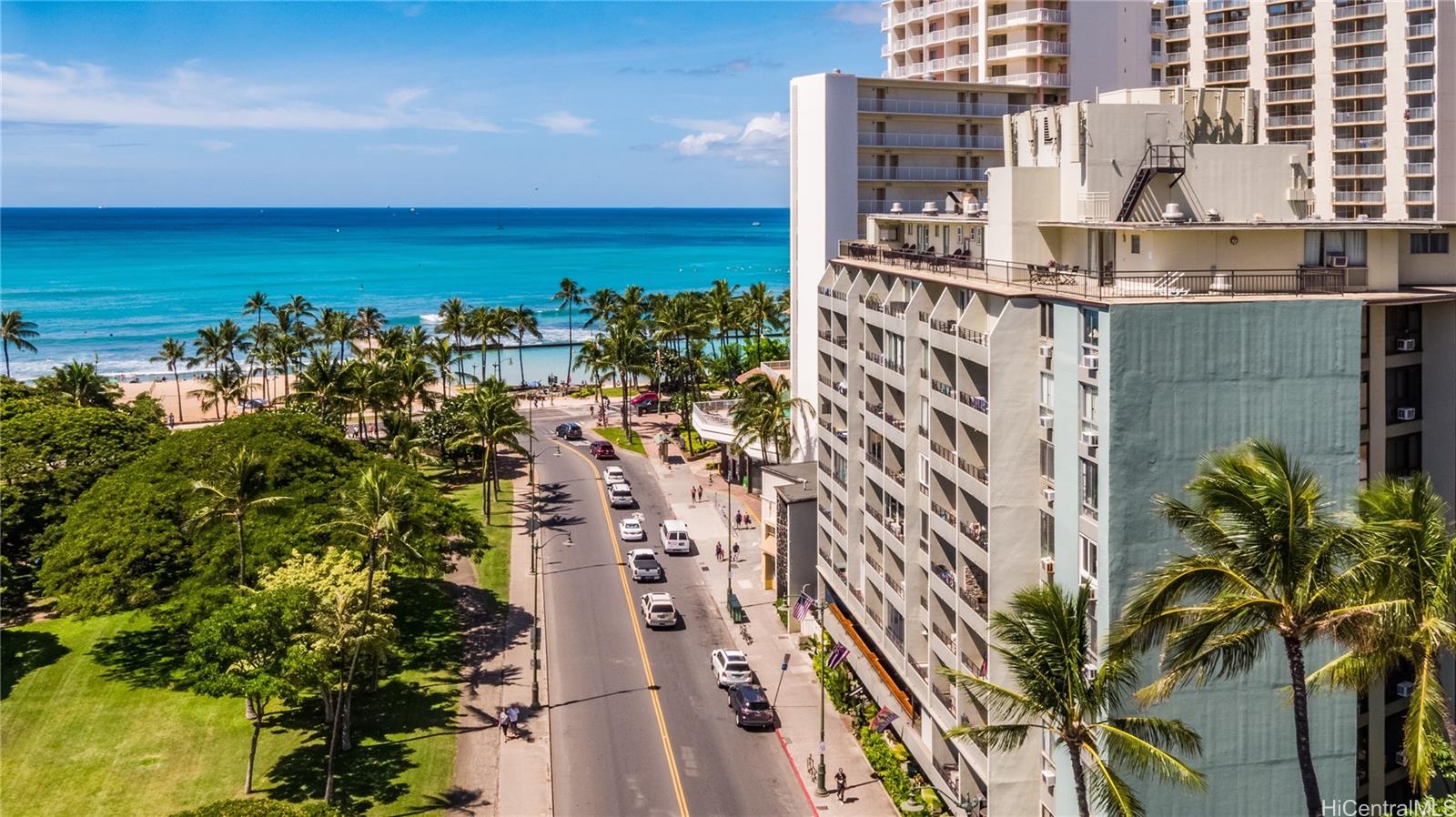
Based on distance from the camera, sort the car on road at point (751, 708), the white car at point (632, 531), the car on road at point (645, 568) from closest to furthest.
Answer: the car on road at point (751, 708)
the car on road at point (645, 568)
the white car at point (632, 531)

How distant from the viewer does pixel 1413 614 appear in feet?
84.5

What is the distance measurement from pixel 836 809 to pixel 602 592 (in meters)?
28.0

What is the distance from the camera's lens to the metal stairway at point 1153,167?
1679 inches

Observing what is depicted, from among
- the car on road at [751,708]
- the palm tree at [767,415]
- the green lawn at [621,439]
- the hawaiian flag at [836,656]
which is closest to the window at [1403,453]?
the hawaiian flag at [836,656]

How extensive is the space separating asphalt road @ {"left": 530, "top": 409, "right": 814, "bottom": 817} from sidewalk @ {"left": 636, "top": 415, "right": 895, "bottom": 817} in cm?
73

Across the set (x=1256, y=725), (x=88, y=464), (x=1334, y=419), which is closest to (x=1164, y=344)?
(x=1334, y=419)

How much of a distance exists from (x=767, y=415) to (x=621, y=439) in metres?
35.7

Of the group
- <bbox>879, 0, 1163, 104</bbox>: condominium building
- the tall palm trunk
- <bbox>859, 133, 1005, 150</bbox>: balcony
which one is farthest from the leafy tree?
<bbox>879, 0, 1163, 104</bbox>: condominium building

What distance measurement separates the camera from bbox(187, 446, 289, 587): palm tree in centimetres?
5600

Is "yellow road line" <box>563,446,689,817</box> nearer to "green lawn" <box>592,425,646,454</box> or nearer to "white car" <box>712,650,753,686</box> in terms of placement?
"white car" <box>712,650,753,686</box>

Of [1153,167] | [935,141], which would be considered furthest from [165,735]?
[935,141]

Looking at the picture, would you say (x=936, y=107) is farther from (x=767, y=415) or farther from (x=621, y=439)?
(x=621, y=439)

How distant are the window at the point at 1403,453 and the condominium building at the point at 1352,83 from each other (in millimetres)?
51268

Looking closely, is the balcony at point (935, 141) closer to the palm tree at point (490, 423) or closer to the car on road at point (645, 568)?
the car on road at point (645, 568)
